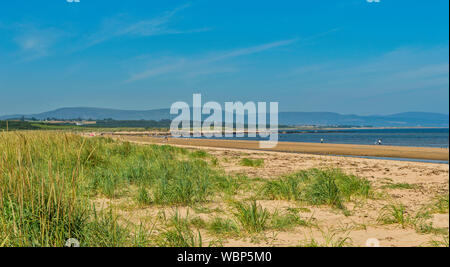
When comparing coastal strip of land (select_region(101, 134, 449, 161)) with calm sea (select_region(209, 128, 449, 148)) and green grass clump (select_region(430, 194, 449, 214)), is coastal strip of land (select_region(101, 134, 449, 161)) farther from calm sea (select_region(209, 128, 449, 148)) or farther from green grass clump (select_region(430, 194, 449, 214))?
green grass clump (select_region(430, 194, 449, 214))

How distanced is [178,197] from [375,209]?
326 cm

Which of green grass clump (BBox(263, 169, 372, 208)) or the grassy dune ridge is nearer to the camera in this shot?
the grassy dune ridge

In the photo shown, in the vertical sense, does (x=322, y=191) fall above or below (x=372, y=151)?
above

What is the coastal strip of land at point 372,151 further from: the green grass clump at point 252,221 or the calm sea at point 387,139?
the green grass clump at point 252,221

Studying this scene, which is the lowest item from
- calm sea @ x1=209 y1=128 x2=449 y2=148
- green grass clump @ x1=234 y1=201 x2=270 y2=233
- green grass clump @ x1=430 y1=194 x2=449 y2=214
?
calm sea @ x1=209 y1=128 x2=449 y2=148

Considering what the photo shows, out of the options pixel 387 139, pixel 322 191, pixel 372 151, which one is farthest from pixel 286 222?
pixel 387 139

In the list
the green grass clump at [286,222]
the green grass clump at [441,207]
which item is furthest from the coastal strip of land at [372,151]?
the green grass clump at [441,207]

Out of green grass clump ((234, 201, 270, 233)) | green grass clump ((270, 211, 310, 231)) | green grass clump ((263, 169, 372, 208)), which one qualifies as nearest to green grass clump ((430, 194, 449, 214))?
green grass clump ((263, 169, 372, 208))

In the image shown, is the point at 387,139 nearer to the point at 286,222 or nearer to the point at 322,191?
the point at 322,191

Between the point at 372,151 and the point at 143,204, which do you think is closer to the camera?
the point at 143,204

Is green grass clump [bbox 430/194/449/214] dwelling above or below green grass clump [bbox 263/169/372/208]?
below

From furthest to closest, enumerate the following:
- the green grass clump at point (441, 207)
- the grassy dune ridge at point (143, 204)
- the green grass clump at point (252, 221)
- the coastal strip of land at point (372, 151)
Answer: the coastal strip of land at point (372, 151), the green grass clump at point (441, 207), the green grass clump at point (252, 221), the grassy dune ridge at point (143, 204)
